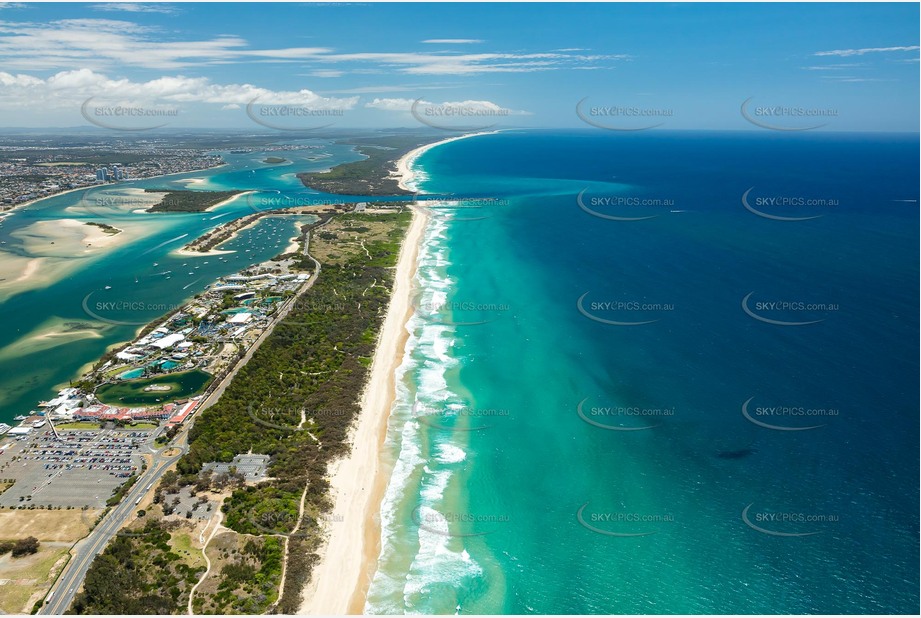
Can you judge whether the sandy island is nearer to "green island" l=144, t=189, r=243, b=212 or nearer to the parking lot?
the parking lot

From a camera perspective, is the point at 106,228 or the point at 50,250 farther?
the point at 106,228

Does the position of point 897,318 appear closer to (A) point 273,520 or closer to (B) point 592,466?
(B) point 592,466

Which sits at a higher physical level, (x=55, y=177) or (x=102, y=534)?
(x=55, y=177)

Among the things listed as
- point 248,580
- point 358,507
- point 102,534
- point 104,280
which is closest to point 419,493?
point 358,507

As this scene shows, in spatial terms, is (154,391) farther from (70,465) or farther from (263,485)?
(263,485)

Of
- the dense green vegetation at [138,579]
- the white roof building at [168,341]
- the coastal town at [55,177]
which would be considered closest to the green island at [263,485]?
the dense green vegetation at [138,579]

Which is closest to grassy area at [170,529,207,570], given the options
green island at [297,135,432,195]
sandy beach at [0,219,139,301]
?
sandy beach at [0,219,139,301]

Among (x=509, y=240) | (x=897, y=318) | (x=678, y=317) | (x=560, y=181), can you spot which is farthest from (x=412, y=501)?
(x=560, y=181)
